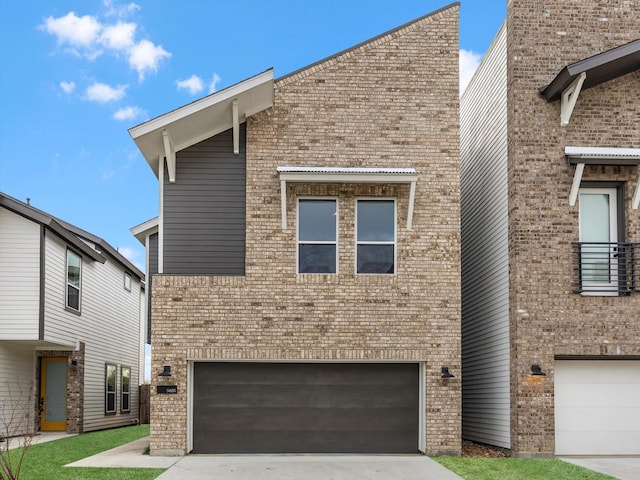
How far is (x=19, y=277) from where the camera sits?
1759cm

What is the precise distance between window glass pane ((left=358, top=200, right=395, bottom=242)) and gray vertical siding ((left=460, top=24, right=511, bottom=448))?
2.29m

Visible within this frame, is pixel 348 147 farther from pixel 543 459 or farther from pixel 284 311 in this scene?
pixel 543 459

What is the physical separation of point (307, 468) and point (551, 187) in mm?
6872

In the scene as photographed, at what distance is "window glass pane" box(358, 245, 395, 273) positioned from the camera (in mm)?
14047

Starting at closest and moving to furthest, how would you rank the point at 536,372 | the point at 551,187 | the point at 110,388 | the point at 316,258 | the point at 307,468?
the point at 307,468 < the point at 536,372 < the point at 551,187 < the point at 316,258 < the point at 110,388

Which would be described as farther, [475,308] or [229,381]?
[475,308]

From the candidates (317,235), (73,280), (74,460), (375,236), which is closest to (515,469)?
(375,236)

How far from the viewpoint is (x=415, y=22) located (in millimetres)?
14492

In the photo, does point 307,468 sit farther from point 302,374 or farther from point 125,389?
point 125,389

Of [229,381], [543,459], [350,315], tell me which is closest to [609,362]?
[543,459]

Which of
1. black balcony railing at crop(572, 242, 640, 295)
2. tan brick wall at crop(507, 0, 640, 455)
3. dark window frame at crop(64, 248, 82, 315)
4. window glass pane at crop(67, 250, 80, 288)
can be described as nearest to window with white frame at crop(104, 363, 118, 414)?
dark window frame at crop(64, 248, 82, 315)

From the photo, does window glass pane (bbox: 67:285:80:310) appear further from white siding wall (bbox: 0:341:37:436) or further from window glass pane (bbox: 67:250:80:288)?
white siding wall (bbox: 0:341:37:436)

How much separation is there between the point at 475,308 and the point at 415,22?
6358mm

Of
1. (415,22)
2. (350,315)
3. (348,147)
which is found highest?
(415,22)
